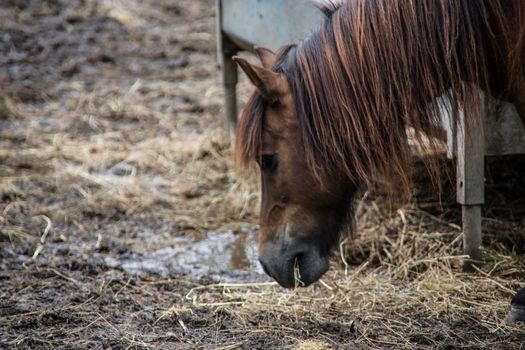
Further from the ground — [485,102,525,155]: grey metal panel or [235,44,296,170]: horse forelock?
[235,44,296,170]: horse forelock

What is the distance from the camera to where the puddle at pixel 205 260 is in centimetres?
434

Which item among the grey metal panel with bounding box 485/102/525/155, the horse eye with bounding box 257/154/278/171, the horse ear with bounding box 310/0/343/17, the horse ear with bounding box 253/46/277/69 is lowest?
the grey metal panel with bounding box 485/102/525/155

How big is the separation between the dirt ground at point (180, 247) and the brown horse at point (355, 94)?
1.49 feet

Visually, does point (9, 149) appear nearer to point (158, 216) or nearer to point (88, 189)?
point (88, 189)

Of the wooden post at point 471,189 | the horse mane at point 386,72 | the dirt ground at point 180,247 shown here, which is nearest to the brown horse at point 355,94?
the horse mane at point 386,72

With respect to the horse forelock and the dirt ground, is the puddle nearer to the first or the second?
the dirt ground

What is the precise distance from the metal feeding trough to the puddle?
1085mm

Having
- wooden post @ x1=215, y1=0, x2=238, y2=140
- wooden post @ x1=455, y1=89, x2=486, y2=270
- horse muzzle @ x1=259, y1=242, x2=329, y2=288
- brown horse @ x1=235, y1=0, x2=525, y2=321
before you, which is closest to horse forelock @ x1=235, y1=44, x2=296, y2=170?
brown horse @ x1=235, y1=0, x2=525, y2=321

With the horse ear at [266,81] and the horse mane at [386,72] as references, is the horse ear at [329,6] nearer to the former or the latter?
the horse mane at [386,72]

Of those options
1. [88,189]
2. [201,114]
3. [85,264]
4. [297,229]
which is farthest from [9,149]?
[297,229]

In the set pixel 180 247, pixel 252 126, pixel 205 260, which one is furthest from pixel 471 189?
pixel 180 247

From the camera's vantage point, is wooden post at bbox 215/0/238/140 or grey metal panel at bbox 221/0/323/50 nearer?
grey metal panel at bbox 221/0/323/50

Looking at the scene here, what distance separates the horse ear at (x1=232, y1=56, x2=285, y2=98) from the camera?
3127mm

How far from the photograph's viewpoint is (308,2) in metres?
4.65
